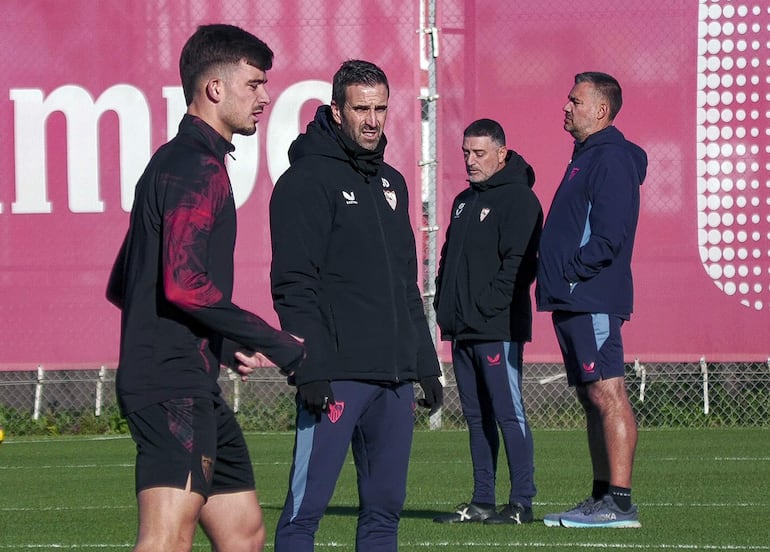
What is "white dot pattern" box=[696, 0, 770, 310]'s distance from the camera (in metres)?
12.0

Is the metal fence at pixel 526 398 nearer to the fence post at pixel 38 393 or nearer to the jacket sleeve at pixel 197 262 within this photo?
the fence post at pixel 38 393

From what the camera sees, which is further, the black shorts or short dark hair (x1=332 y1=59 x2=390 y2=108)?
short dark hair (x1=332 y1=59 x2=390 y2=108)

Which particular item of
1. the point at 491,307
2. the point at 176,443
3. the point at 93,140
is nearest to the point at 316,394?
the point at 176,443

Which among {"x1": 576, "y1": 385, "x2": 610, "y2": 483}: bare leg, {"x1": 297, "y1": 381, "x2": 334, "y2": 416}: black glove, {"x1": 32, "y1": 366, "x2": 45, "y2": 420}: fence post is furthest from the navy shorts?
{"x1": 32, "y1": 366, "x2": 45, "y2": 420}: fence post

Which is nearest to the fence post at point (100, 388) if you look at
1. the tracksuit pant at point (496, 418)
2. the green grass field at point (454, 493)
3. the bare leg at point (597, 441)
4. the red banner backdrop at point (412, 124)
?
the red banner backdrop at point (412, 124)

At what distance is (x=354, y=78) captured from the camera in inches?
201

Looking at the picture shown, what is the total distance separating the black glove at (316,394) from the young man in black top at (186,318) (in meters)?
0.50

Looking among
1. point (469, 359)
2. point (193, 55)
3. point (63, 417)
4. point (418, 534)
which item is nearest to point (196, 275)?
point (193, 55)

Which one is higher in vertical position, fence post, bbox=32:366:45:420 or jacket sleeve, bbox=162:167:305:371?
jacket sleeve, bbox=162:167:305:371

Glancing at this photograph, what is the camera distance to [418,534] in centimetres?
724

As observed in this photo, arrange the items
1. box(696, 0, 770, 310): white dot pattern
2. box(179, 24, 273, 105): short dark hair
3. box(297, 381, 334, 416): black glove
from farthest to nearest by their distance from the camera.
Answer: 1. box(696, 0, 770, 310): white dot pattern
2. box(297, 381, 334, 416): black glove
3. box(179, 24, 273, 105): short dark hair

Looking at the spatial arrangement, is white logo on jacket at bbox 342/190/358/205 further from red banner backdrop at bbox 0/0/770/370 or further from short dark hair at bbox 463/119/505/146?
red banner backdrop at bbox 0/0/770/370

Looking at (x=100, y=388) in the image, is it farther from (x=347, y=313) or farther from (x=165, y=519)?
(x=165, y=519)

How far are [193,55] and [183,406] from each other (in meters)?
1.03
